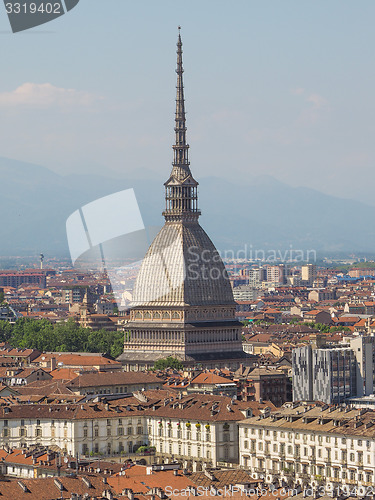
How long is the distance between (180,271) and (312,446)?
61.2 metres

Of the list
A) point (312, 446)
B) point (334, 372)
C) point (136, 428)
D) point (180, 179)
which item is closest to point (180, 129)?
point (180, 179)

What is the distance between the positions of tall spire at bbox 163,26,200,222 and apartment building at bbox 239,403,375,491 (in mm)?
57564

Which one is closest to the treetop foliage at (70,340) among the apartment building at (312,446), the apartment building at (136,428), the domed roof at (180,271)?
the domed roof at (180,271)

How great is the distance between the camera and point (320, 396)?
84188 mm

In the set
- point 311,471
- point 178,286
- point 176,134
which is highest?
point 176,134

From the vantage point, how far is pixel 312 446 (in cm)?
6400

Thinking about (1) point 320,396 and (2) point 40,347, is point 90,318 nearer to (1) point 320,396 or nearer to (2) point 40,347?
(2) point 40,347

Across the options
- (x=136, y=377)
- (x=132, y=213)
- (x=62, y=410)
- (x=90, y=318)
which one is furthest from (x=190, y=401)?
(x=90, y=318)

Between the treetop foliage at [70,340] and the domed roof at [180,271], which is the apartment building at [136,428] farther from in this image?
the treetop foliage at [70,340]

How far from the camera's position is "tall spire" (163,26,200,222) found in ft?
415

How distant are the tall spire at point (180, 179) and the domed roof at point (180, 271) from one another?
1178mm

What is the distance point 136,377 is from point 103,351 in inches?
1653

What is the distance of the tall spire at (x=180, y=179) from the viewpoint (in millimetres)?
126562

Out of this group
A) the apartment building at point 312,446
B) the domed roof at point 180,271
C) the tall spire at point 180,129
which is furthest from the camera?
the tall spire at point 180,129
